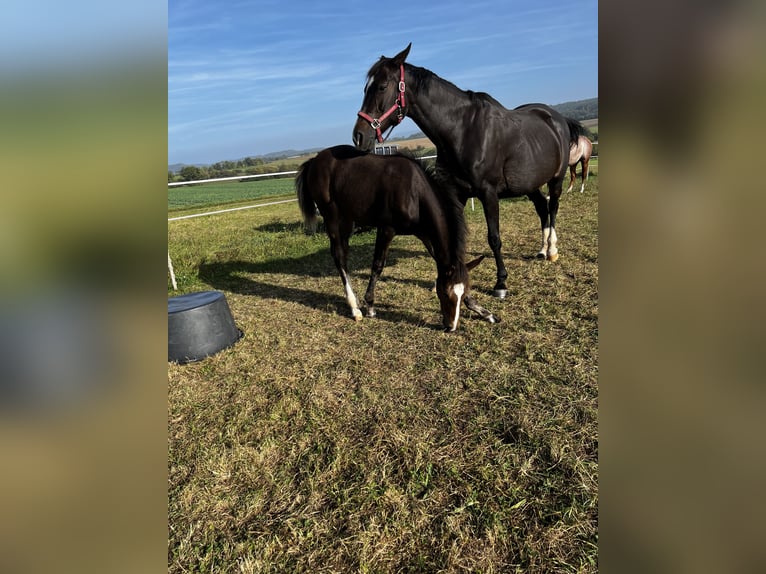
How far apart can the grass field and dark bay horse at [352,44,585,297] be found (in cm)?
120

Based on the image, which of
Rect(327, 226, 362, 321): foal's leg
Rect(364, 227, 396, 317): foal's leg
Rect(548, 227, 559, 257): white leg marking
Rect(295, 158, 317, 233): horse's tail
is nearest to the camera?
Rect(364, 227, 396, 317): foal's leg

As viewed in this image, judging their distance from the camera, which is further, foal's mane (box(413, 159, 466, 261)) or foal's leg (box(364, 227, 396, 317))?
foal's leg (box(364, 227, 396, 317))

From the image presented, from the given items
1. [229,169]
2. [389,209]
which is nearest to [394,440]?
[389,209]

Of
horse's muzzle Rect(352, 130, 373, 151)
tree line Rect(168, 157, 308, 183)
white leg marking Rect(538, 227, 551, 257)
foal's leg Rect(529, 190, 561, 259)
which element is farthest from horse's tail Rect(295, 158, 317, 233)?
tree line Rect(168, 157, 308, 183)

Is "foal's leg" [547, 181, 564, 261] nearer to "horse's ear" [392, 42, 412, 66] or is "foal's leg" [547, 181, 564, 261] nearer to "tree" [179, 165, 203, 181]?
"horse's ear" [392, 42, 412, 66]
